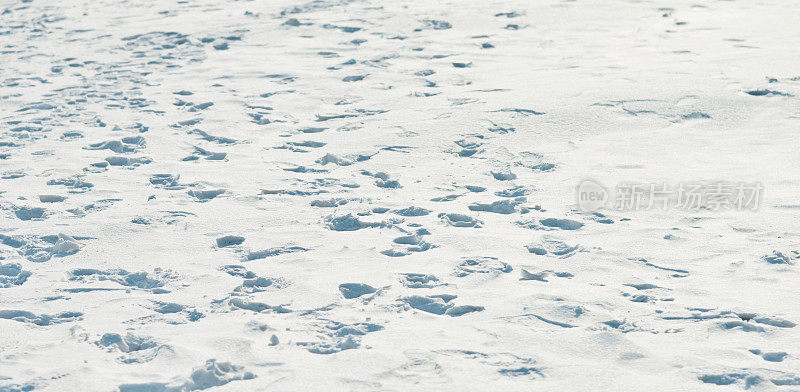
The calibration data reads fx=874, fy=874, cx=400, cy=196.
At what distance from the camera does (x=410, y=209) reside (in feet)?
15.3

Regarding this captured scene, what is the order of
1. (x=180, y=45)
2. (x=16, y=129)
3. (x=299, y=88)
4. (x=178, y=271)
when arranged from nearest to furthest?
(x=178, y=271), (x=16, y=129), (x=299, y=88), (x=180, y=45)

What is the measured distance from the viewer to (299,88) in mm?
6953

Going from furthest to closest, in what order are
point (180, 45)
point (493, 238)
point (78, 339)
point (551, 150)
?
point (180, 45)
point (551, 150)
point (493, 238)
point (78, 339)

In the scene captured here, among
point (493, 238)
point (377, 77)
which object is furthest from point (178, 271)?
point (377, 77)

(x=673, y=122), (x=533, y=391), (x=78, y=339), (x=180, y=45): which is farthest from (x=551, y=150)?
(x=180, y=45)

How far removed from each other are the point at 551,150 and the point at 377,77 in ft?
6.80

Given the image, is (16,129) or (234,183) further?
(16,129)

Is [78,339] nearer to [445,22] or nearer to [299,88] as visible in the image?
[299,88]

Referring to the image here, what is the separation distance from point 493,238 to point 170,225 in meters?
1.66

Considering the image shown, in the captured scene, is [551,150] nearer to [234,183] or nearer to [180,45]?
[234,183]

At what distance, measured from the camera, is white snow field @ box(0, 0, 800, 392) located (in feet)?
10.6

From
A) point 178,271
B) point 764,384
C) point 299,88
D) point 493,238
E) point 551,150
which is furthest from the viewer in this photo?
point 299,88

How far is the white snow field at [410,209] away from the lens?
3.24 metres

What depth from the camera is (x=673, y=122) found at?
19.2 ft
